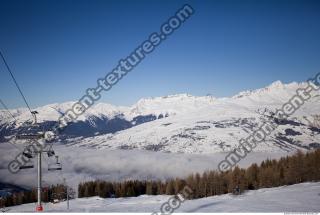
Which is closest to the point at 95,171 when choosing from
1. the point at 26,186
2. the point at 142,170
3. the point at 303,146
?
the point at 142,170

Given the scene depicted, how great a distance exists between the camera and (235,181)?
31266 mm

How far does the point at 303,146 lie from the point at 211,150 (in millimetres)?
48250

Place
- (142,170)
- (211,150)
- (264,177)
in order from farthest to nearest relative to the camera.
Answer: (211,150), (142,170), (264,177)

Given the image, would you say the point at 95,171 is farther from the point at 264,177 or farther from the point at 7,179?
the point at 264,177

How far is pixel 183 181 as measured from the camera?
4034 cm

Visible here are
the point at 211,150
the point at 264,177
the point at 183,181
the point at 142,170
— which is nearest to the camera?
the point at 264,177

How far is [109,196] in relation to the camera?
139 ft

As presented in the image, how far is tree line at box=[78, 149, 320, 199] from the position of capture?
26.9 meters

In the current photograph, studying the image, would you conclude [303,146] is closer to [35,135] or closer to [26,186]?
[26,186]

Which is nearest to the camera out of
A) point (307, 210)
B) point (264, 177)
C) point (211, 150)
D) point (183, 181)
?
point (307, 210)

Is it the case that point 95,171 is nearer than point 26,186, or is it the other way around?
point 26,186

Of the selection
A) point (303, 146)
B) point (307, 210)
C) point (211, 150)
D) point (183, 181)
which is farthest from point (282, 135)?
point (307, 210)

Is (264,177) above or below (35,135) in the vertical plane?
below

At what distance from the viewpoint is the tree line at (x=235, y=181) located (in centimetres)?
2692
